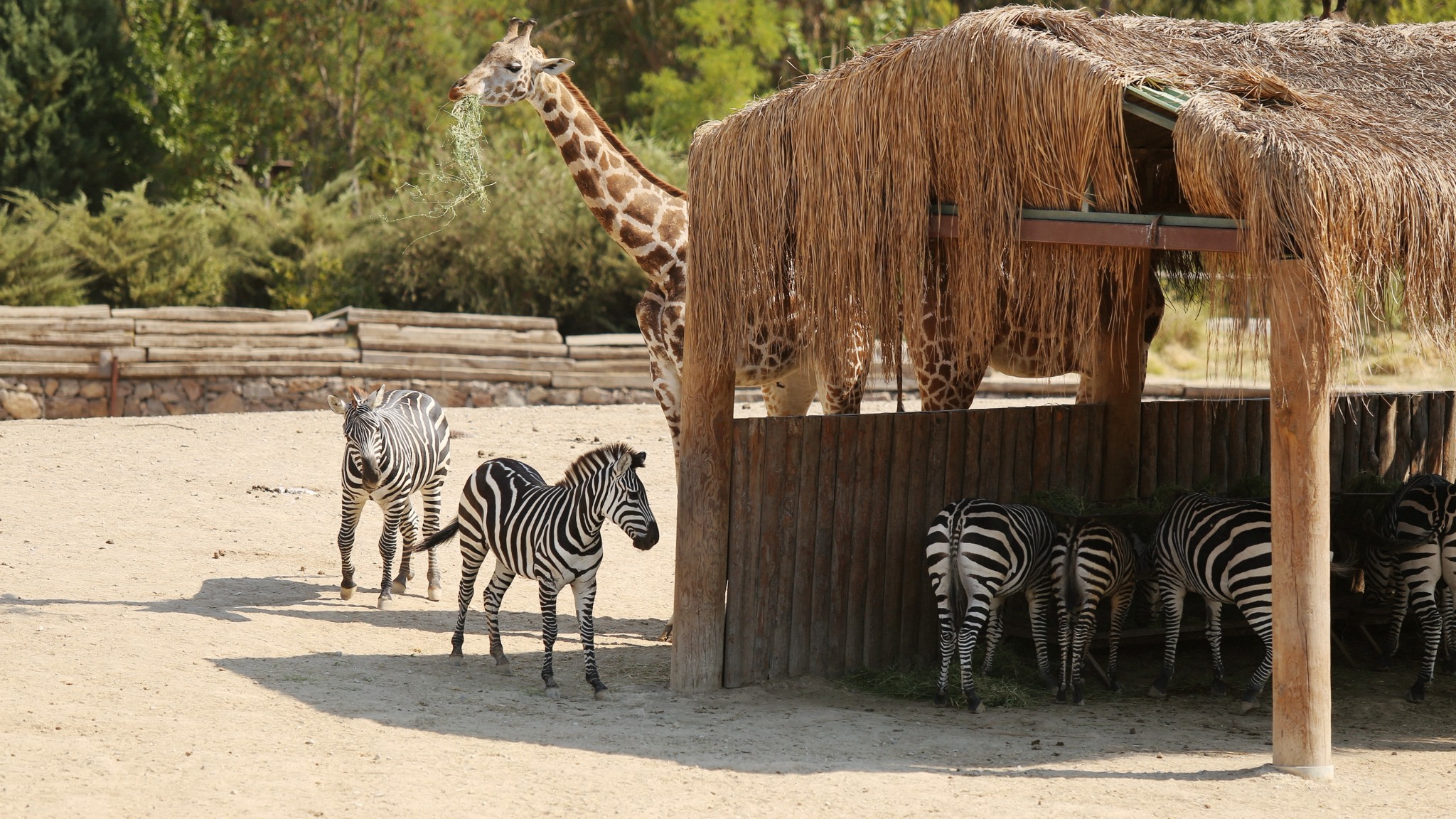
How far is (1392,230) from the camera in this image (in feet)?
17.0

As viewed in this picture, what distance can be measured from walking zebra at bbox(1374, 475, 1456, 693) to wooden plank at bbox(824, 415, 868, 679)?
2936 mm

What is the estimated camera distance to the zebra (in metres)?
6.60

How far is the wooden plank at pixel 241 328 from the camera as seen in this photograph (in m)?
15.0

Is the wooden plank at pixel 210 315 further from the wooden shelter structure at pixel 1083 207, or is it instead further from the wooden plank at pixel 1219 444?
the wooden plank at pixel 1219 444

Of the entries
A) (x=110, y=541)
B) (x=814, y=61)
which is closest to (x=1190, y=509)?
(x=110, y=541)

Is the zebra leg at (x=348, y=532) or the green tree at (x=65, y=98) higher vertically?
the green tree at (x=65, y=98)

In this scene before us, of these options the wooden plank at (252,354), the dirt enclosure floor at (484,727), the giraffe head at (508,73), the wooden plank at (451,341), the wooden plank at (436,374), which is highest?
the giraffe head at (508,73)

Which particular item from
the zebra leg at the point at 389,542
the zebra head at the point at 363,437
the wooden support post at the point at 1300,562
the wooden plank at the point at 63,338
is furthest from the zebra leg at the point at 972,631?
the wooden plank at the point at 63,338

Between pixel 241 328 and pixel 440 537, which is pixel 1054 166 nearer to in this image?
pixel 440 537

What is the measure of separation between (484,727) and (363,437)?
2.35m

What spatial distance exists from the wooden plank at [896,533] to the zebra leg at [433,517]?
3091mm

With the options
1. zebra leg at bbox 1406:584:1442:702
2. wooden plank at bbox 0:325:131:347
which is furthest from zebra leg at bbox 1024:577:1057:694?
wooden plank at bbox 0:325:131:347

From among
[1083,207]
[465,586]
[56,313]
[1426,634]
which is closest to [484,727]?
[465,586]

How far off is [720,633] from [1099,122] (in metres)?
3.10
